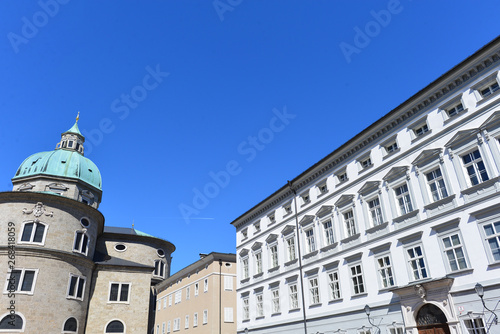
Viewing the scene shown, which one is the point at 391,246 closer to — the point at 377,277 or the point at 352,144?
the point at 377,277

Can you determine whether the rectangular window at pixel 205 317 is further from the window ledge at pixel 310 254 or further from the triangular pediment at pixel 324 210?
the triangular pediment at pixel 324 210

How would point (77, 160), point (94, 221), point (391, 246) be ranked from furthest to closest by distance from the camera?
point (77, 160) < point (94, 221) < point (391, 246)

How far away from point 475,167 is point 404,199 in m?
4.17

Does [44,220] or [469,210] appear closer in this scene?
[469,210]

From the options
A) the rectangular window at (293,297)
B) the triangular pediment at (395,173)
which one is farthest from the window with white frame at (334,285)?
the triangular pediment at (395,173)

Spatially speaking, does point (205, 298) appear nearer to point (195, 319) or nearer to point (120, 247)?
point (195, 319)

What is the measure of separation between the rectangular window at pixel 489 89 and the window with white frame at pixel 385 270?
989 centimetres

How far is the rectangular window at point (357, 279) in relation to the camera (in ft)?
71.8

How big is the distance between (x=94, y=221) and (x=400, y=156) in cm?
3955

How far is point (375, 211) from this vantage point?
880 inches

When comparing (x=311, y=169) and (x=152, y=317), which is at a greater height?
(x=311, y=169)

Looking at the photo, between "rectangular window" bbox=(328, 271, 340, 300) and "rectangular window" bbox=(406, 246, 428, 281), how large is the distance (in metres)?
5.70

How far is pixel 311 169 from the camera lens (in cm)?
2858

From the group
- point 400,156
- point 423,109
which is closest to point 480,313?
point 400,156
